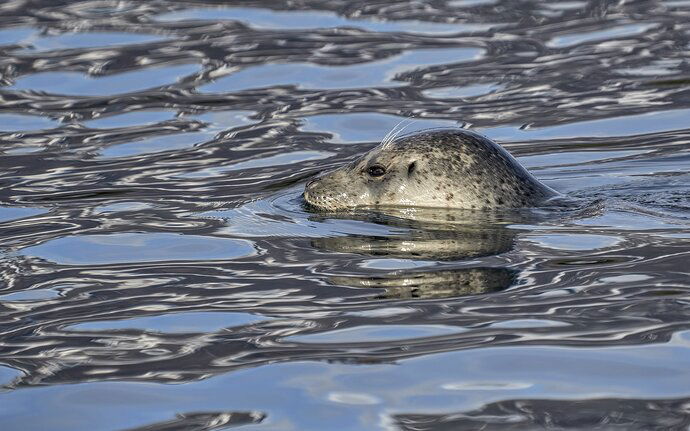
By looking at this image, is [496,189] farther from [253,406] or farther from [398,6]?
[398,6]

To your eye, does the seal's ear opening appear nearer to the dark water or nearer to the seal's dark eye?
the seal's dark eye

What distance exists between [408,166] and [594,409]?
411cm

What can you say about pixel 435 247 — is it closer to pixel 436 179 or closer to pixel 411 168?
pixel 436 179

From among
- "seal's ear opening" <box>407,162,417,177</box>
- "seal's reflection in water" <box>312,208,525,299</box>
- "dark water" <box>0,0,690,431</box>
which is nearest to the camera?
"dark water" <box>0,0,690,431</box>

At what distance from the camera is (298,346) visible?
6.19 metres

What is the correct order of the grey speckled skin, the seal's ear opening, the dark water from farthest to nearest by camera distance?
the seal's ear opening < the grey speckled skin < the dark water

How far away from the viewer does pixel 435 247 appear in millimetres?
7879

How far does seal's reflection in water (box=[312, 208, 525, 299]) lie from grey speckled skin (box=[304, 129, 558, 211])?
0.12 metres

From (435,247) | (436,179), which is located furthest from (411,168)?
(435,247)

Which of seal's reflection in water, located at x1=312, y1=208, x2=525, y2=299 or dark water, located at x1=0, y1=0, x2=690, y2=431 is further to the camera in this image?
seal's reflection in water, located at x1=312, y1=208, x2=525, y2=299

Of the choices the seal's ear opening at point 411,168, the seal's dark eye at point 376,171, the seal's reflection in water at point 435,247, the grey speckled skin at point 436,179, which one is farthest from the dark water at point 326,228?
the seal's dark eye at point 376,171

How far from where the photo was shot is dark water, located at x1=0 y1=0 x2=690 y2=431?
5.64m

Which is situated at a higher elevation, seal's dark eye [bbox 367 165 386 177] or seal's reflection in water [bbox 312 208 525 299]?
seal's dark eye [bbox 367 165 386 177]

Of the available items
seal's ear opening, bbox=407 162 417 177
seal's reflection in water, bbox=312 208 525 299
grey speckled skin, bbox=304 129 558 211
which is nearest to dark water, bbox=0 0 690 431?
seal's reflection in water, bbox=312 208 525 299
